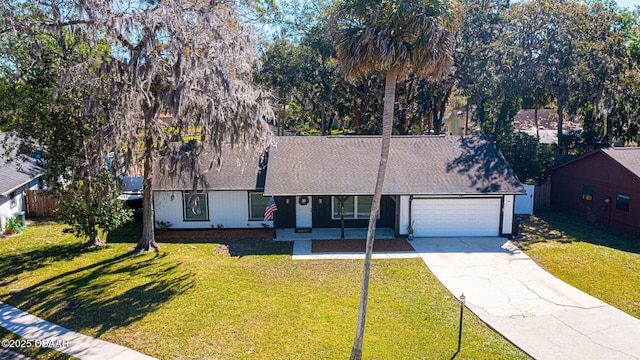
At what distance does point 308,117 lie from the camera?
120 feet

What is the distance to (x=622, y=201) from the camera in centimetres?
1853

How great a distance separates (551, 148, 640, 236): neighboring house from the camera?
18109 millimetres

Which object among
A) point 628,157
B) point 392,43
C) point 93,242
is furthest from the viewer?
point 628,157

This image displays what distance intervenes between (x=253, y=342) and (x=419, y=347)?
3.69 meters

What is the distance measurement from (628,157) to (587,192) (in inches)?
91.3

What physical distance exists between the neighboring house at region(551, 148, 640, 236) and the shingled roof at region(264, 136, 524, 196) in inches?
190

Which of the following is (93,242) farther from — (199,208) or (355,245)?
(355,245)

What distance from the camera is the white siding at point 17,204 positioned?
1761 centimetres

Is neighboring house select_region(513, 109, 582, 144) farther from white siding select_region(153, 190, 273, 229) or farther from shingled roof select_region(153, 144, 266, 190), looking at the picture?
white siding select_region(153, 190, 273, 229)

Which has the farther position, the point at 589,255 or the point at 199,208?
the point at 199,208

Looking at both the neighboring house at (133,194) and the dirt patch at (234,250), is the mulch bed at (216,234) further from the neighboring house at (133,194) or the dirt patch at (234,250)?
the neighboring house at (133,194)

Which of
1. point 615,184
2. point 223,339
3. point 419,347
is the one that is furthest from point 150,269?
point 615,184

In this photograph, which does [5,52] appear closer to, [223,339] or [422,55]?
[223,339]

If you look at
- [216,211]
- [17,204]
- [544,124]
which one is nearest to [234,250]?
[216,211]
